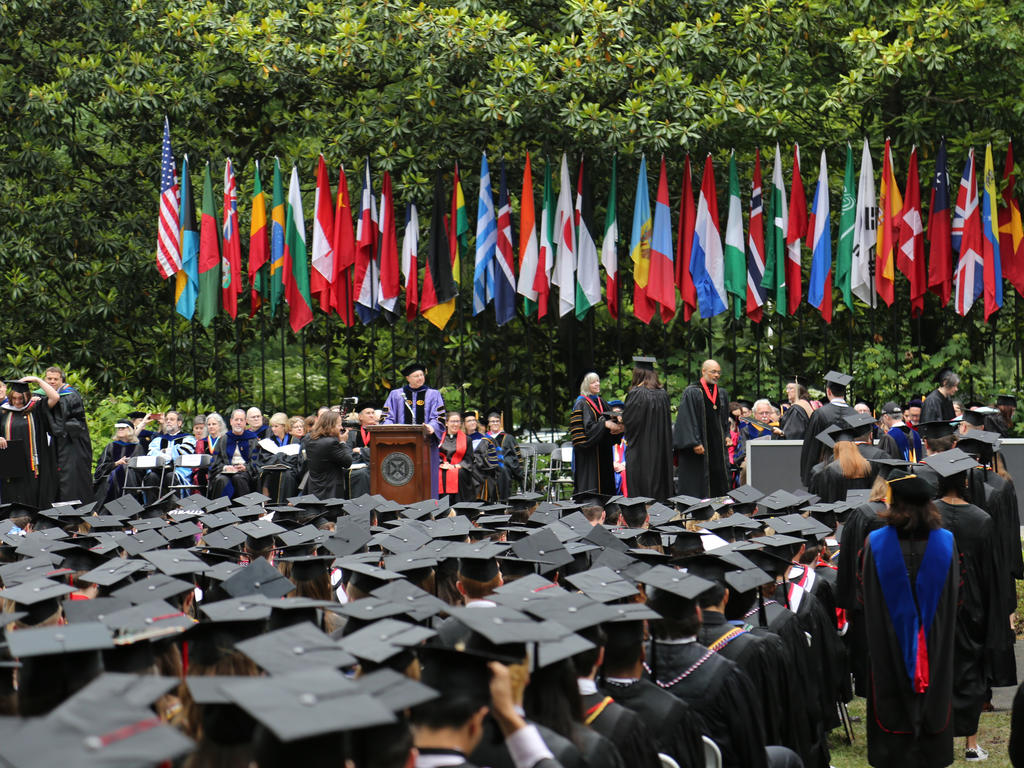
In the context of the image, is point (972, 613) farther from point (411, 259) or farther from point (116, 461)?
point (116, 461)

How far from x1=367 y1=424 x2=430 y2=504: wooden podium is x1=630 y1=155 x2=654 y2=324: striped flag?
15.5 ft

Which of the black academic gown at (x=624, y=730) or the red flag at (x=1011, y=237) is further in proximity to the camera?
the red flag at (x=1011, y=237)

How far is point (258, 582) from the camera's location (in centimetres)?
564

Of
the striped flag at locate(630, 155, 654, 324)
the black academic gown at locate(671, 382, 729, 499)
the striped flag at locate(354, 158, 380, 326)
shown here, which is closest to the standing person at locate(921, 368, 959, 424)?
the black academic gown at locate(671, 382, 729, 499)

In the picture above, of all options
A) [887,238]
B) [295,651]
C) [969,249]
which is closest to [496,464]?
[887,238]

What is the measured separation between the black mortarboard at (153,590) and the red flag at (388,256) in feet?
36.7

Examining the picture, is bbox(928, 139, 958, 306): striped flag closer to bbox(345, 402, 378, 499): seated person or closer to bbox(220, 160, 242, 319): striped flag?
bbox(345, 402, 378, 499): seated person

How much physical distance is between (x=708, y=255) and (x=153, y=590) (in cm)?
1173

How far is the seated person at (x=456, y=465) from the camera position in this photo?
15.3 m

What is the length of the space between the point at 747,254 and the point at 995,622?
10147mm

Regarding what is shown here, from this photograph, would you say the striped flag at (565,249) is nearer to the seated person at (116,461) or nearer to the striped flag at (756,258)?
the striped flag at (756,258)

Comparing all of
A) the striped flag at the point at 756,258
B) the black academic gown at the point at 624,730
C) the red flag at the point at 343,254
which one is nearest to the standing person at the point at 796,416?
the striped flag at the point at 756,258

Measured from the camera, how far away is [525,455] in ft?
54.2

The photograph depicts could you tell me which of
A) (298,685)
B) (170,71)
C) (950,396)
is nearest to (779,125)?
(950,396)
